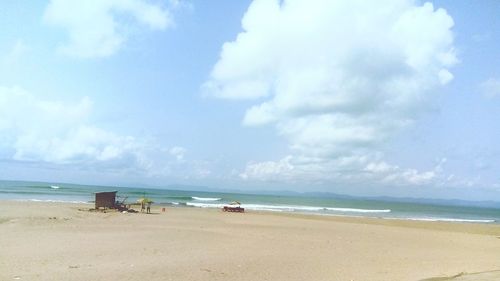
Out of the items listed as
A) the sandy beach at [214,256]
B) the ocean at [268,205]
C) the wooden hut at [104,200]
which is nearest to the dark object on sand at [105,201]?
the wooden hut at [104,200]

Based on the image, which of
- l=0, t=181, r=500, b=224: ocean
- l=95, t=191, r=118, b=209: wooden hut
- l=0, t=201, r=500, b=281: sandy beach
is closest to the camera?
l=0, t=201, r=500, b=281: sandy beach

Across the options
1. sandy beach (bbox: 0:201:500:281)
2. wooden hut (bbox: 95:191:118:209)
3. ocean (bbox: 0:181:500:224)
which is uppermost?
wooden hut (bbox: 95:191:118:209)

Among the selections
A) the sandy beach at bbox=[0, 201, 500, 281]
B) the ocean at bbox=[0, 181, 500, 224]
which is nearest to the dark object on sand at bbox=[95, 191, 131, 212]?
the ocean at bbox=[0, 181, 500, 224]

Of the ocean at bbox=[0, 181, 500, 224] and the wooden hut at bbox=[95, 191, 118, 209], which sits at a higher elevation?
the wooden hut at bbox=[95, 191, 118, 209]

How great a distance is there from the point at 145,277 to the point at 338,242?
13142 millimetres

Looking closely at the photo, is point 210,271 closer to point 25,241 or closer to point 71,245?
point 71,245

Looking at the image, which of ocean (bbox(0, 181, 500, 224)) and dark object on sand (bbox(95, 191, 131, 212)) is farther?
ocean (bbox(0, 181, 500, 224))

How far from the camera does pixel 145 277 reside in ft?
37.5

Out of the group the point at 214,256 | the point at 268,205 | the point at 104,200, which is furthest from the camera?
the point at 268,205

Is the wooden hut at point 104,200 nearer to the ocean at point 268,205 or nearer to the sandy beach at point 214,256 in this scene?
the ocean at point 268,205

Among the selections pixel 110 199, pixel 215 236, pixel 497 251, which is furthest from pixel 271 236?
pixel 110 199

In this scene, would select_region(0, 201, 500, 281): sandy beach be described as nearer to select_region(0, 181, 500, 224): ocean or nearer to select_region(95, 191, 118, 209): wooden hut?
select_region(95, 191, 118, 209): wooden hut

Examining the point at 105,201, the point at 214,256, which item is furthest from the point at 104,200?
the point at 214,256

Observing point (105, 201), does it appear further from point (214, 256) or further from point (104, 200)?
point (214, 256)
